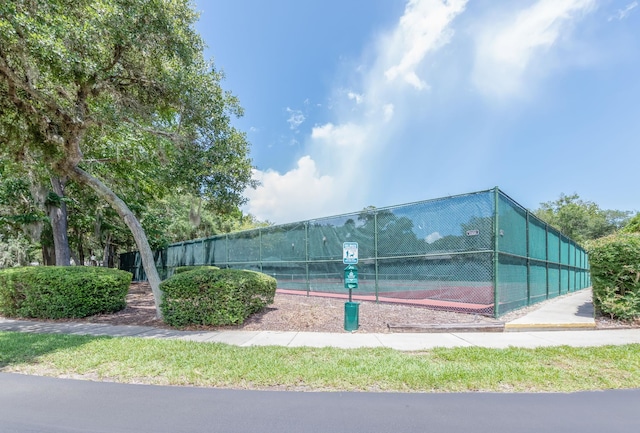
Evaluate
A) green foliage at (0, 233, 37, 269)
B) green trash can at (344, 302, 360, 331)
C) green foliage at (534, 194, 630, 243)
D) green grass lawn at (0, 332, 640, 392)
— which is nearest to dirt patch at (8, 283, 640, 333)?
green trash can at (344, 302, 360, 331)

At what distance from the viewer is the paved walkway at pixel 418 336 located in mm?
5461

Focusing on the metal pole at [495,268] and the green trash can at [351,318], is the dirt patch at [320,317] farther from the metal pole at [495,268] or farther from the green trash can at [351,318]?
A: the metal pole at [495,268]

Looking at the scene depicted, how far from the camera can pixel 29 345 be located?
542 cm

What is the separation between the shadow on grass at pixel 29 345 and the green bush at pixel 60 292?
1.47 m

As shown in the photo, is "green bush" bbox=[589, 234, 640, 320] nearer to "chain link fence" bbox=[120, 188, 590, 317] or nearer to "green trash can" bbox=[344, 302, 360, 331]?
"chain link fence" bbox=[120, 188, 590, 317]

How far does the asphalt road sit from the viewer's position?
9.43 feet

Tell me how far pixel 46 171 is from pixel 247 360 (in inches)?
416

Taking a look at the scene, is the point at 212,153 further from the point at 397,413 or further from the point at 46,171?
the point at 397,413

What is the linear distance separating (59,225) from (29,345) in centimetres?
1115

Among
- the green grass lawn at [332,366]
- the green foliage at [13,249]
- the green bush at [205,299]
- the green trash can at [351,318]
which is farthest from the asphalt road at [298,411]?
the green foliage at [13,249]

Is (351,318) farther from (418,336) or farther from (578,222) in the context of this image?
(578,222)

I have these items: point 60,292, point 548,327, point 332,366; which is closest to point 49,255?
point 60,292

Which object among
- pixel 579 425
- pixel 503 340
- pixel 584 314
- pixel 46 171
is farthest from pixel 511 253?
pixel 46 171

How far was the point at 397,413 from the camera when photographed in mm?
3105
